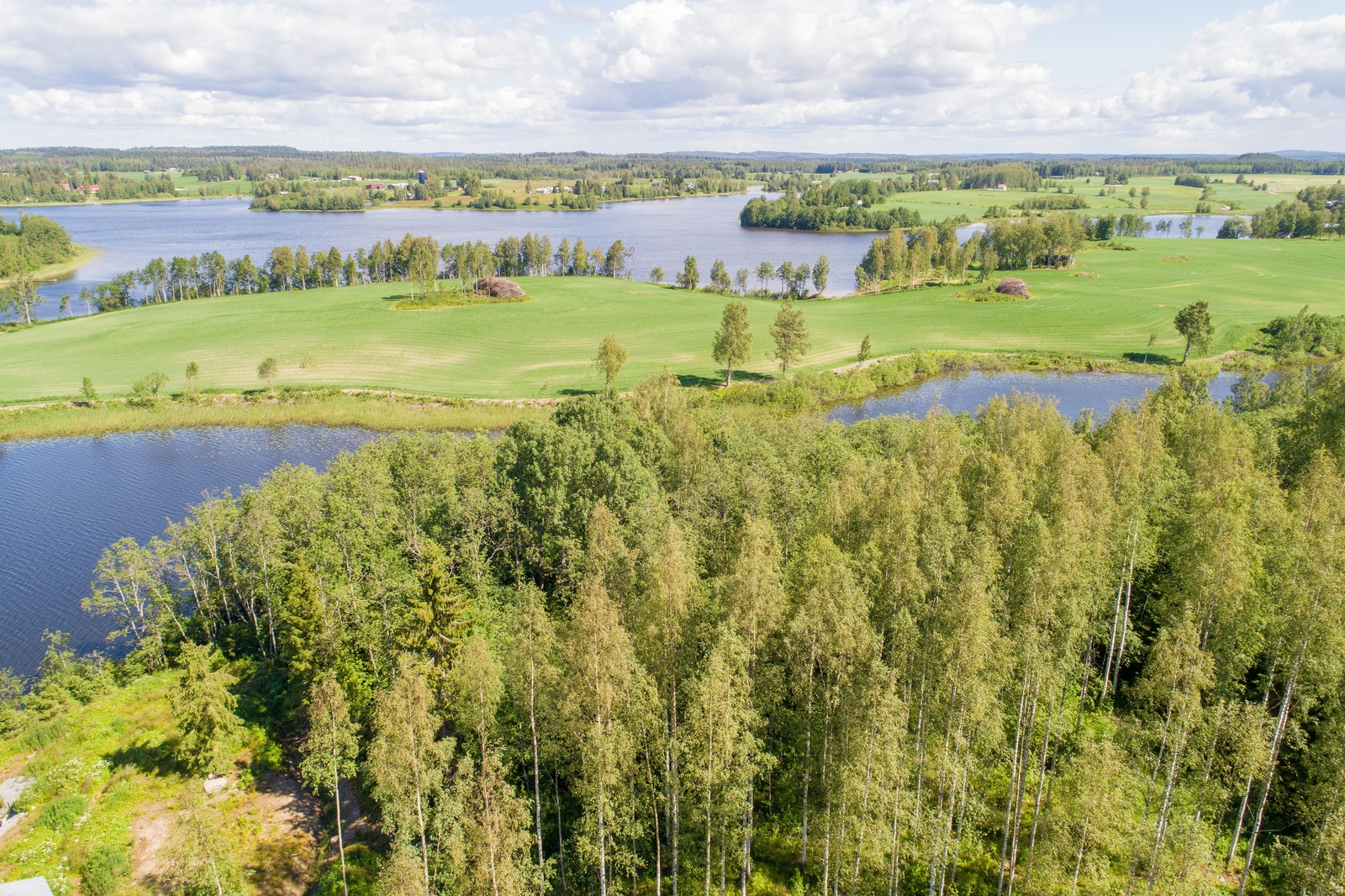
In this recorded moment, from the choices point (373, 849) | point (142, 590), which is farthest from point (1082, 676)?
point (142, 590)

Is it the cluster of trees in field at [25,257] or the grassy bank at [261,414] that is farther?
the cluster of trees in field at [25,257]

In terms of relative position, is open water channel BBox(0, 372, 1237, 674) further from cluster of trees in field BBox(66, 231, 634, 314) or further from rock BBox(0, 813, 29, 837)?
cluster of trees in field BBox(66, 231, 634, 314)

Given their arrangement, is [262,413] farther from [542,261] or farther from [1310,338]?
[1310,338]

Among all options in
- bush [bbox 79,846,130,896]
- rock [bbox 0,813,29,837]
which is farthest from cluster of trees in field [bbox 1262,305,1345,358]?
rock [bbox 0,813,29,837]

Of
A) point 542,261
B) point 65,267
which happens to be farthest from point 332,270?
point 65,267

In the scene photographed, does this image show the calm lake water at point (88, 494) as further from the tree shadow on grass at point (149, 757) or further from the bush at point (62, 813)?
the bush at point (62, 813)

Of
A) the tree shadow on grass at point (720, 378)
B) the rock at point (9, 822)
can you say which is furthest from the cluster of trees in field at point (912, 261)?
the rock at point (9, 822)

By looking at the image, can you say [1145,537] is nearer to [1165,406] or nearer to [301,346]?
[1165,406]

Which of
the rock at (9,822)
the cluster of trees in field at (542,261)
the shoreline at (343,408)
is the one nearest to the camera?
the rock at (9,822)
